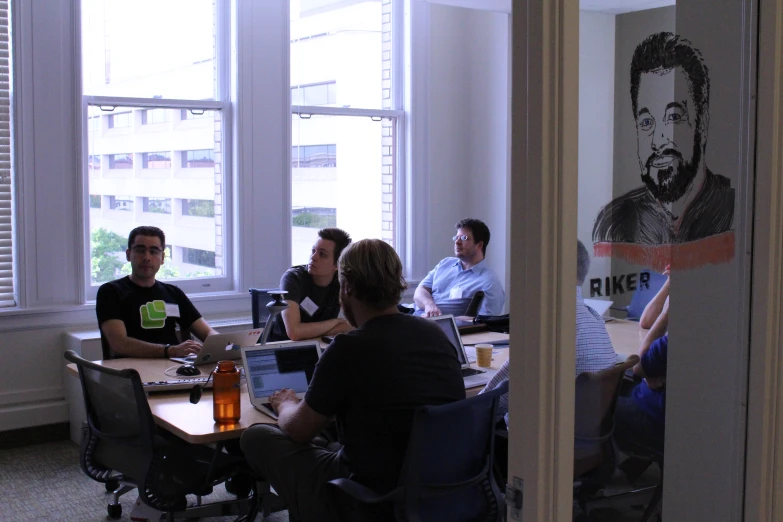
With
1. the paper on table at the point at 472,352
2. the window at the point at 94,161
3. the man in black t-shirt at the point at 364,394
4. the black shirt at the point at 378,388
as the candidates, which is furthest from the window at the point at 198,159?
the black shirt at the point at 378,388

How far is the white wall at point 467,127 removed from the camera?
6.54 m

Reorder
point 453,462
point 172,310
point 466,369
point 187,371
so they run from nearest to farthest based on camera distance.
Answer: point 453,462 < point 187,371 < point 466,369 < point 172,310

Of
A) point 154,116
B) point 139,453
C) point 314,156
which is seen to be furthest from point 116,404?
point 314,156

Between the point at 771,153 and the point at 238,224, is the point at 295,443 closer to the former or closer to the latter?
the point at 771,153

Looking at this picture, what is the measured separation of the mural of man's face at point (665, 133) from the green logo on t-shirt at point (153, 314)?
3263mm

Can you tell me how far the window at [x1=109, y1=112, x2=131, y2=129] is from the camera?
535 centimetres

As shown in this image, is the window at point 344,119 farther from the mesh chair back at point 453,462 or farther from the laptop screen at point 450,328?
the mesh chair back at point 453,462

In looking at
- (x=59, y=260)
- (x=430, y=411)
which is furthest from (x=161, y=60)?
(x=430, y=411)

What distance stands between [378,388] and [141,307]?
2091mm

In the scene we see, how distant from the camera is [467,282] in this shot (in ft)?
18.1

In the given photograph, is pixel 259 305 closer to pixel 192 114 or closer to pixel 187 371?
pixel 187 371

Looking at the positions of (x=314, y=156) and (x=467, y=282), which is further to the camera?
(x=314, y=156)

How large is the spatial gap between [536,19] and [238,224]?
4.73 metres

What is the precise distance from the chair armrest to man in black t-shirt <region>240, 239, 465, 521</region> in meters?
0.04
